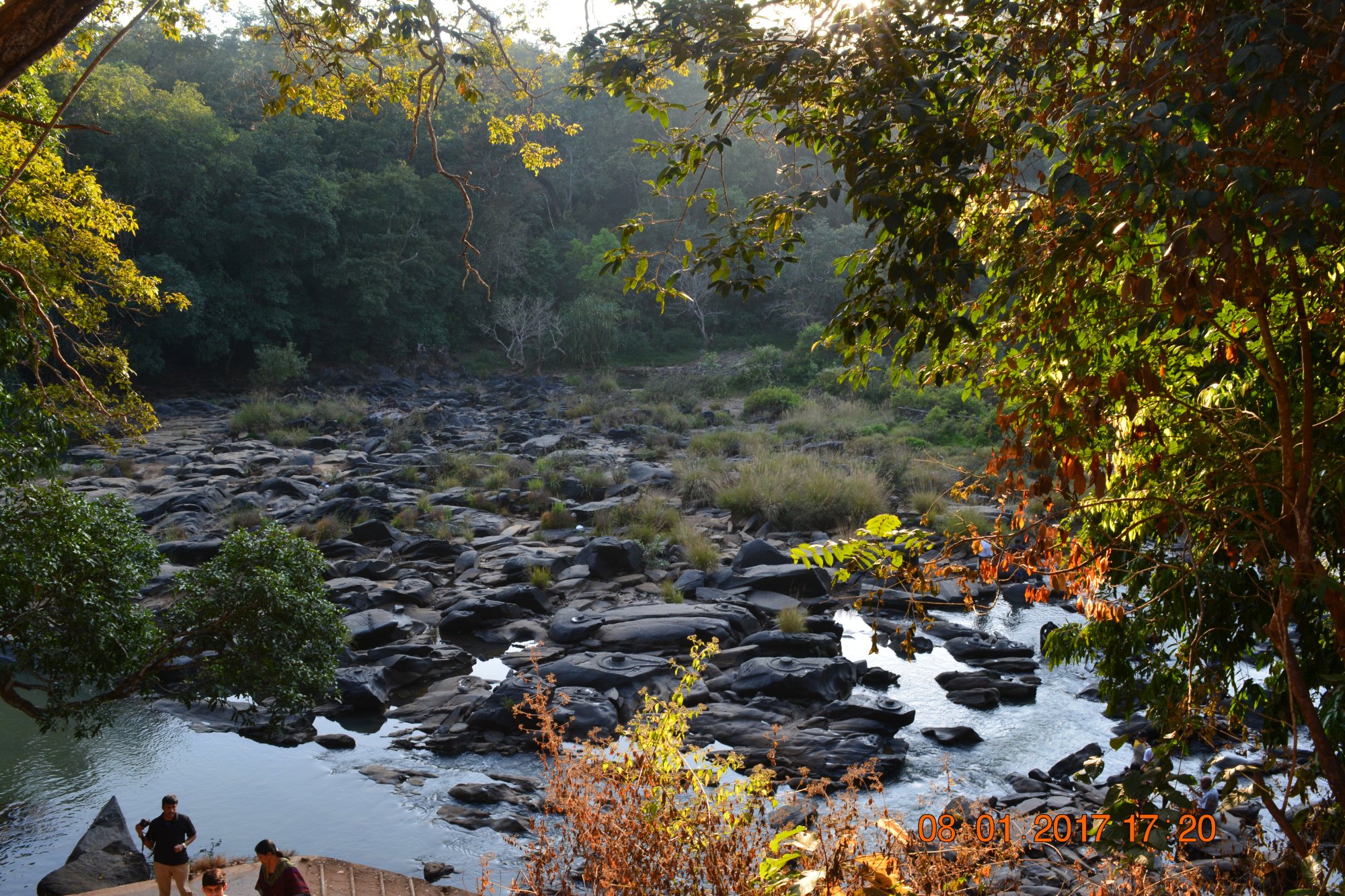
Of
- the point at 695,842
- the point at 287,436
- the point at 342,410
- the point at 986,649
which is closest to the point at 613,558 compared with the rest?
the point at 986,649

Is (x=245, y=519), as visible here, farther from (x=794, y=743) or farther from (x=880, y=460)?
(x=880, y=460)

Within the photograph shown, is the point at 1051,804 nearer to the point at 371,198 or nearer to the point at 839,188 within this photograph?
the point at 839,188

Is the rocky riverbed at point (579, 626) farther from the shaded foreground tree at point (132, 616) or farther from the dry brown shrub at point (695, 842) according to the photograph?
the shaded foreground tree at point (132, 616)

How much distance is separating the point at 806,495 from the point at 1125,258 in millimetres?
12213

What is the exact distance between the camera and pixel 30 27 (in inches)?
105

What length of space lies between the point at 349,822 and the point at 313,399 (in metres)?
24.2

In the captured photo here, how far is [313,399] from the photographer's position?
29.3 meters

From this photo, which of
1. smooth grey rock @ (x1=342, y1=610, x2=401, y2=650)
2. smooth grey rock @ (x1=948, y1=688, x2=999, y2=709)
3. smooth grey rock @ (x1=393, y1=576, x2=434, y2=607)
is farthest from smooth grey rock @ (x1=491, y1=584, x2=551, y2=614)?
smooth grey rock @ (x1=948, y1=688, x2=999, y2=709)

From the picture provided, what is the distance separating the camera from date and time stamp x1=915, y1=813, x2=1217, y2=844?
3980mm

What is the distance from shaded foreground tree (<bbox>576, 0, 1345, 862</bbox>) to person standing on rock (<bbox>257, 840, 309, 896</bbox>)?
11.5 ft

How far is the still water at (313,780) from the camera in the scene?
679 centimetres

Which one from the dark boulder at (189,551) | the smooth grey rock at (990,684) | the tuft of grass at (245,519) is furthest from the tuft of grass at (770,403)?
the smooth grey rock at (990,684)

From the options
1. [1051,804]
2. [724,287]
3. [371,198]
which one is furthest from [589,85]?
[371,198]

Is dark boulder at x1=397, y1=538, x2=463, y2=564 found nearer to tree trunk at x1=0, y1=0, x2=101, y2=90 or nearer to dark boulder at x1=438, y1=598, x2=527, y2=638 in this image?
dark boulder at x1=438, y1=598, x2=527, y2=638
